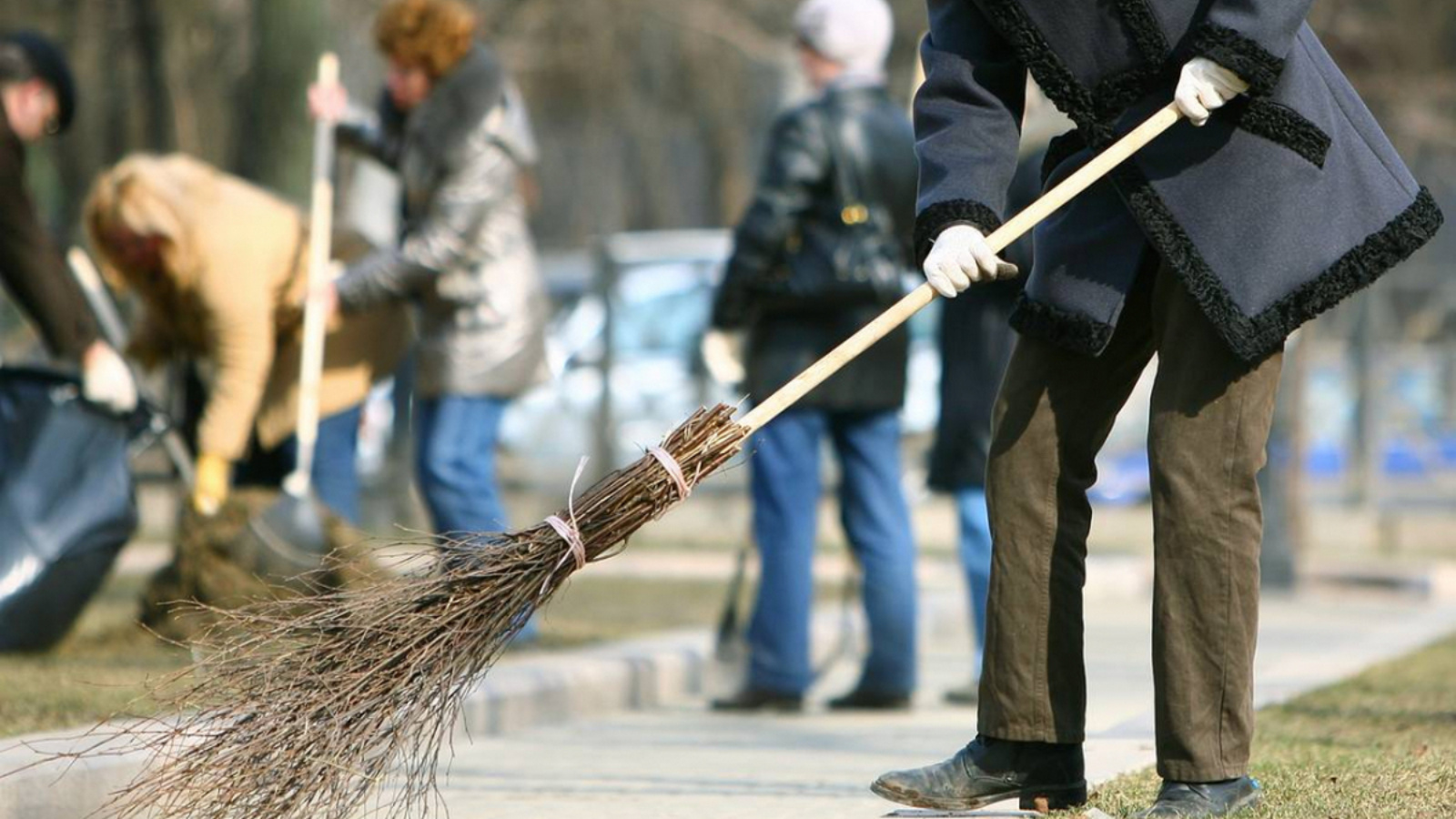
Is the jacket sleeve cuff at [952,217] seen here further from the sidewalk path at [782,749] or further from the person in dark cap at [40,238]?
the person in dark cap at [40,238]

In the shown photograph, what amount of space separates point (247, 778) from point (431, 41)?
144 inches

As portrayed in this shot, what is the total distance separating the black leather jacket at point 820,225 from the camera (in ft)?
21.2

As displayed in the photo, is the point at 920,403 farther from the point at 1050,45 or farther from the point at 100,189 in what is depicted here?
the point at 1050,45

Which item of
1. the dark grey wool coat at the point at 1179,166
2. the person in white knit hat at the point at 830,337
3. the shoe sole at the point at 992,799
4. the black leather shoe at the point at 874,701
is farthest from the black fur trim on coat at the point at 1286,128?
the black leather shoe at the point at 874,701

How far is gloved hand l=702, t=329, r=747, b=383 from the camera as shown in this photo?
6.82 m

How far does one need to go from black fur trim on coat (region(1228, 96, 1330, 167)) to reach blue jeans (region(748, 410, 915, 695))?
112 inches

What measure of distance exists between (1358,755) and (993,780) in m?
1.04

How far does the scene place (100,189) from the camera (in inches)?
277

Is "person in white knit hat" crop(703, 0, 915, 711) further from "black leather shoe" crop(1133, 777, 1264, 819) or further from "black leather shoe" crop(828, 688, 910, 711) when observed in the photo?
"black leather shoe" crop(1133, 777, 1264, 819)

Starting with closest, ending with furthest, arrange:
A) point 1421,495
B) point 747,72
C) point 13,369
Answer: point 13,369 < point 1421,495 < point 747,72

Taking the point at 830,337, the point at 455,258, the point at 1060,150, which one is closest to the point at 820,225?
the point at 830,337

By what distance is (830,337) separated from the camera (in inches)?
258

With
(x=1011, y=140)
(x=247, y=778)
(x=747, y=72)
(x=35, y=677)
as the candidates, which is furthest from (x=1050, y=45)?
(x=747, y=72)

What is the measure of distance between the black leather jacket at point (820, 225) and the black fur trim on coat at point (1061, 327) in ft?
8.03
